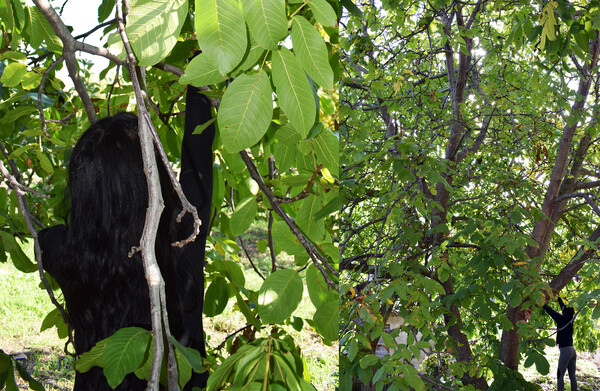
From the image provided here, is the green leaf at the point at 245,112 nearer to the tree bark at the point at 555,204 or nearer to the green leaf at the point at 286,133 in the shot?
the green leaf at the point at 286,133

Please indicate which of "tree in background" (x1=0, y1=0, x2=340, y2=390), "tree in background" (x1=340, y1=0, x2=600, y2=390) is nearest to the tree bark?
"tree in background" (x1=340, y1=0, x2=600, y2=390)

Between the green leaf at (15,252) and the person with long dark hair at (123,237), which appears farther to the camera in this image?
the green leaf at (15,252)

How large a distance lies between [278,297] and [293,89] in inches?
11.8

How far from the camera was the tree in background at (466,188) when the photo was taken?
45.4 inches

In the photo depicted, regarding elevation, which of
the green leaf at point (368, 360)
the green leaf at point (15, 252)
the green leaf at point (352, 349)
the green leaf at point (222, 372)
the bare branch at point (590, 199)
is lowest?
the green leaf at point (222, 372)

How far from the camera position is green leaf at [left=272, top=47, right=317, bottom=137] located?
410 millimetres

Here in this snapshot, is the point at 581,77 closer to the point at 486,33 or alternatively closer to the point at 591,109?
the point at 591,109

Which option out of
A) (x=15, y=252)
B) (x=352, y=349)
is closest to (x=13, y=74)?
(x=15, y=252)

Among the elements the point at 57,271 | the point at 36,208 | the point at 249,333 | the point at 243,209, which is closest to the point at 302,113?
the point at 243,209

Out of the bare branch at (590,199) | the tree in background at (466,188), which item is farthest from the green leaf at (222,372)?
the bare branch at (590,199)

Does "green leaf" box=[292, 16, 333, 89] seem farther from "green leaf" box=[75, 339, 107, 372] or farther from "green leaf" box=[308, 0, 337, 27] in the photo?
"green leaf" box=[75, 339, 107, 372]

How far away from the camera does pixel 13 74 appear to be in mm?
841

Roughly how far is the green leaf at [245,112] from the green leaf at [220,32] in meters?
0.04

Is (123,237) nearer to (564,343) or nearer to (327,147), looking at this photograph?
(327,147)
